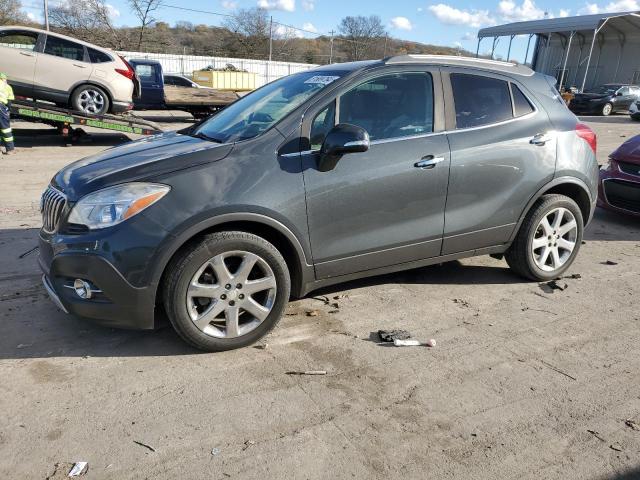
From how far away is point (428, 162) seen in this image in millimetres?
3908

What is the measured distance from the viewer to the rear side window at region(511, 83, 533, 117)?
4.43 m

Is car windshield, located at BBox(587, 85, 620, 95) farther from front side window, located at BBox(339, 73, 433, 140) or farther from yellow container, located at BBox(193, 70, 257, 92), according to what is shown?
front side window, located at BBox(339, 73, 433, 140)

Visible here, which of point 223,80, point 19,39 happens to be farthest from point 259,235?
point 223,80

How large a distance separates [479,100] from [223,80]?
76.9ft

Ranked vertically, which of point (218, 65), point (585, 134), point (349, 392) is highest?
point (218, 65)

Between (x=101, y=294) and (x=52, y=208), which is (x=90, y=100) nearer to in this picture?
(x=52, y=208)

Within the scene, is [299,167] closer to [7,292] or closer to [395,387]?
[395,387]

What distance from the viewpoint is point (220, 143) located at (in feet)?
12.0

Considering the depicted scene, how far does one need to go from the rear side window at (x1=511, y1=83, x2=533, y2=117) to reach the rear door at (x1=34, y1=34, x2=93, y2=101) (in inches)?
420

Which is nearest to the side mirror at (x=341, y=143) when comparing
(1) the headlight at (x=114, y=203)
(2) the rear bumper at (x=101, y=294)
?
(1) the headlight at (x=114, y=203)

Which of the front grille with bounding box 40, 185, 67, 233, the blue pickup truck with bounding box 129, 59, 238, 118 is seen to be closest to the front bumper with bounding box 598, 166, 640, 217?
the front grille with bounding box 40, 185, 67, 233

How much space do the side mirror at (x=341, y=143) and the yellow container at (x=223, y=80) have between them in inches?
911

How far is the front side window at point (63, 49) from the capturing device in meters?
11.8

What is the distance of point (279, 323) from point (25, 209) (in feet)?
14.9
